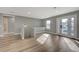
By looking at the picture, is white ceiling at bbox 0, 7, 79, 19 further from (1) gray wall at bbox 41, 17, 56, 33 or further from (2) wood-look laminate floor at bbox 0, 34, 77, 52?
(2) wood-look laminate floor at bbox 0, 34, 77, 52

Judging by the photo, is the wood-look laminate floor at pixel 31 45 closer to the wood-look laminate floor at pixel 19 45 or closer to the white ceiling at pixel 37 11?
the wood-look laminate floor at pixel 19 45

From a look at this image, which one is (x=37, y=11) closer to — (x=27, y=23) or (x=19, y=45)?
(x=27, y=23)

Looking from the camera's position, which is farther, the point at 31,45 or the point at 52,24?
the point at 52,24

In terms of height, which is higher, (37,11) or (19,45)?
(37,11)

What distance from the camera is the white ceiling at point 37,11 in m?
1.86

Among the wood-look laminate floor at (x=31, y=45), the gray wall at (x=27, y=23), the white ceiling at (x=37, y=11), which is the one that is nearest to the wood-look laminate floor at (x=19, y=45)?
the wood-look laminate floor at (x=31, y=45)

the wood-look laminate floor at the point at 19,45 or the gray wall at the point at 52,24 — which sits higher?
the gray wall at the point at 52,24

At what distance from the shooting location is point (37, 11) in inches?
76.1

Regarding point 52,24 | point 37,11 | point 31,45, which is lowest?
point 31,45

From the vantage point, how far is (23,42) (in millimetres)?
1946

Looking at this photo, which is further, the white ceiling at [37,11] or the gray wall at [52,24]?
the gray wall at [52,24]

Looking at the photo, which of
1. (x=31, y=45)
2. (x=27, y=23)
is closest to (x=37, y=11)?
(x=27, y=23)

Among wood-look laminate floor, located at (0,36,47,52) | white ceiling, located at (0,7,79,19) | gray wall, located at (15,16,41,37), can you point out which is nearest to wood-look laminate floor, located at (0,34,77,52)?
wood-look laminate floor, located at (0,36,47,52)

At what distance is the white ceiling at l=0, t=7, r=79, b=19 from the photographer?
1857 mm
